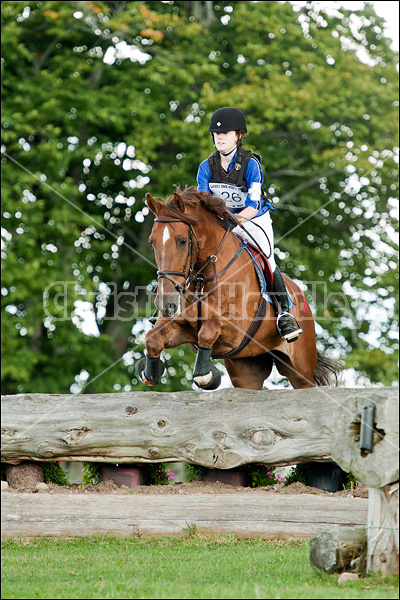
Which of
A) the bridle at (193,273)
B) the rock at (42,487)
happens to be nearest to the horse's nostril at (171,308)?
the bridle at (193,273)

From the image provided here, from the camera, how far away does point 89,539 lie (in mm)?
5555

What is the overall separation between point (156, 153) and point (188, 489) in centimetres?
942

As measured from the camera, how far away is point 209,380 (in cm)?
583

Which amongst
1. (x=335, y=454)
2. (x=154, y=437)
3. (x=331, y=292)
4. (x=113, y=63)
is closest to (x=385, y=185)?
(x=331, y=292)

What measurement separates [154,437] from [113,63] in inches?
425

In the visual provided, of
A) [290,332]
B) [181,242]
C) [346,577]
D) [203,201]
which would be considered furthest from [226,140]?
[346,577]

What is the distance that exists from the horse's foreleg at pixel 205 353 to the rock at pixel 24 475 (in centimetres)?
164

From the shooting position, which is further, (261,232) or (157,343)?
(261,232)

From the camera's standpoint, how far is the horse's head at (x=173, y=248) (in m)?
5.55

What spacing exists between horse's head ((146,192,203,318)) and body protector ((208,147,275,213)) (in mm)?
793

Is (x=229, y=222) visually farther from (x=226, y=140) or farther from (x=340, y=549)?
(x=340, y=549)

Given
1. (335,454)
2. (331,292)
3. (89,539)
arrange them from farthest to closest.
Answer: (331,292), (89,539), (335,454)

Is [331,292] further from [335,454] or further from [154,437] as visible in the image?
[335,454]

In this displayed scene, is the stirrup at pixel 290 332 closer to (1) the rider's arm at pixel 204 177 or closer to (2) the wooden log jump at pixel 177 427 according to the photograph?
(2) the wooden log jump at pixel 177 427
